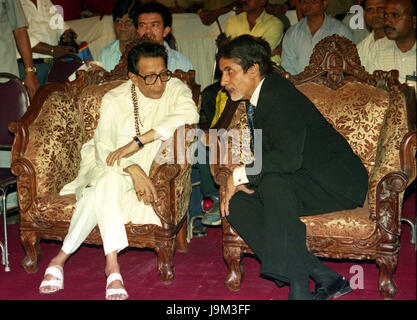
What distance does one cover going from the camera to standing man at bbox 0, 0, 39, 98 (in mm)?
4254

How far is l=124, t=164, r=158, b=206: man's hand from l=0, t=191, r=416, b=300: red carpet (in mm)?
484

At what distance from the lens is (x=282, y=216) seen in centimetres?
265

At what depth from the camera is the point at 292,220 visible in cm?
→ 266

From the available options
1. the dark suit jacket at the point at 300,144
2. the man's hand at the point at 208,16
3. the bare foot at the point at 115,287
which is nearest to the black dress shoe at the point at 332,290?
the dark suit jacket at the point at 300,144

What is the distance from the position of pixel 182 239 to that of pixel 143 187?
694 millimetres

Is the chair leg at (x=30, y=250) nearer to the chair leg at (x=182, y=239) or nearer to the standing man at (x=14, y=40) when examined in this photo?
the chair leg at (x=182, y=239)

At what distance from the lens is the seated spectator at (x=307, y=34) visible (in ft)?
14.5

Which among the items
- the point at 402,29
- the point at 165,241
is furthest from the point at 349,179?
the point at 402,29

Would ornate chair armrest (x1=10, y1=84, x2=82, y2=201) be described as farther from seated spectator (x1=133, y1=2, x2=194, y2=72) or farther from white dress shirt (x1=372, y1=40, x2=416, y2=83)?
white dress shirt (x1=372, y1=40, x2=416, y2=83)

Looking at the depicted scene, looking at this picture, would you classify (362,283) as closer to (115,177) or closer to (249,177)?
(249,177)

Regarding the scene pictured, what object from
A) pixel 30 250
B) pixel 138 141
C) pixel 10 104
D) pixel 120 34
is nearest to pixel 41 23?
pixel 120 34

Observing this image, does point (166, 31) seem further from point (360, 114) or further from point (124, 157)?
point (360, 114)

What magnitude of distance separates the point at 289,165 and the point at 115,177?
993 mm

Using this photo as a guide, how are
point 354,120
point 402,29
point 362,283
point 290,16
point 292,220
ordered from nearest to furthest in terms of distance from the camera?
point 292,220
point 362,283
point 354,120
point 402,29
point 290,16
